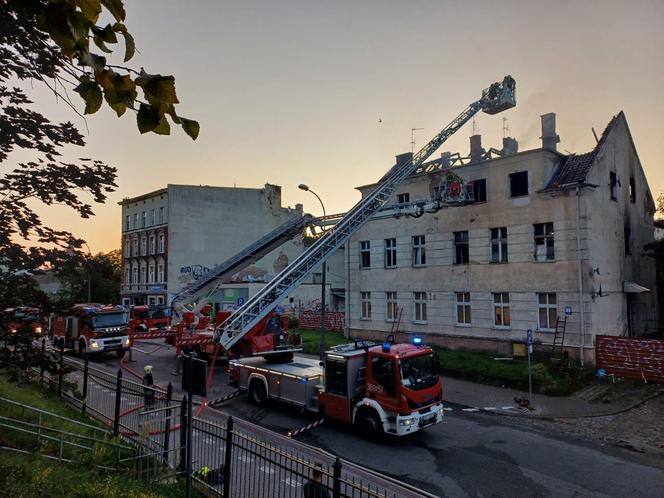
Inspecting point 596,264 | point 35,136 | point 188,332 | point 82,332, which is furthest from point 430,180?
point 35,136

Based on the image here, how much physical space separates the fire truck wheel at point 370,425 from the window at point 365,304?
668 inches

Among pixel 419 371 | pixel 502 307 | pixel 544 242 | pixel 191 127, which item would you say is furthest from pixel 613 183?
pixel 191 127

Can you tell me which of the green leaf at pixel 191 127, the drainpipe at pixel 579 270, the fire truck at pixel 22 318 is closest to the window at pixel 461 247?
the drainpipe at pixel 579 270

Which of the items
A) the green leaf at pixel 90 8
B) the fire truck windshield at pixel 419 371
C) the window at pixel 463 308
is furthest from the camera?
the window at pixel 463 308

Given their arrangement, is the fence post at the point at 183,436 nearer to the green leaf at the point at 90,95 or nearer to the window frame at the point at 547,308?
A: the green leaf at the point at 90,95

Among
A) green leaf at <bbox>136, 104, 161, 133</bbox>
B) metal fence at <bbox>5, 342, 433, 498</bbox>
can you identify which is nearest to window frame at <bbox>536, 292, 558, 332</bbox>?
metal fence at <bbox>5, 342, 433, 498</bbox>

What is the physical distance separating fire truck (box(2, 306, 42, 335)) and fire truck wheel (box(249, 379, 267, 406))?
933 cm

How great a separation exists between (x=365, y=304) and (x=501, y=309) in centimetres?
897

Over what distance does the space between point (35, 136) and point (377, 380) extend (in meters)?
9.02

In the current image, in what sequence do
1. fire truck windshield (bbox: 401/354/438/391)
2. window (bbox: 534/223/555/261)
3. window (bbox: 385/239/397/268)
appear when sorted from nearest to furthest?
1. fire truck windshield (bbox: 401/354/438/391)
2. window (bbox: 534/223/555/261)
3. window (bbox: 385/239/397/268)

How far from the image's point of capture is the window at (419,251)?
26578 mm

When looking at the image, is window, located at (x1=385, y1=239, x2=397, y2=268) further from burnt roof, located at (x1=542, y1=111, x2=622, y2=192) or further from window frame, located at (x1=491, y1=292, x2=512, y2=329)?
burnt roof, located at (x1=542, y1=111, x2=622, y2=192)

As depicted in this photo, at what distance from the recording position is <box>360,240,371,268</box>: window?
29.3 m

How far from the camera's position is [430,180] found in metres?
26.3
